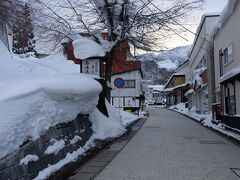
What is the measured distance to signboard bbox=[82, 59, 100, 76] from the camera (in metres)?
14.6

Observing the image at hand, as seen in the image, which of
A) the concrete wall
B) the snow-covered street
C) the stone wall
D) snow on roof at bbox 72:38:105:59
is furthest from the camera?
the concrete wall

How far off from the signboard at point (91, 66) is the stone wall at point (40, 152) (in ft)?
15.7

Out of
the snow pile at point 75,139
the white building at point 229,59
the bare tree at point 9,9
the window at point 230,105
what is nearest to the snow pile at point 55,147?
the snow pile at point 75,139

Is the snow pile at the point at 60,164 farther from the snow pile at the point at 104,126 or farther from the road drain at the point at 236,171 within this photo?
the road drain at the point at 236,171

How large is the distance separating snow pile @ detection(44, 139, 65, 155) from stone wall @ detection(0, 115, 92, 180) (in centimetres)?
7

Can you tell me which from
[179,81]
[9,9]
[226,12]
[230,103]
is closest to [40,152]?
[9,9]

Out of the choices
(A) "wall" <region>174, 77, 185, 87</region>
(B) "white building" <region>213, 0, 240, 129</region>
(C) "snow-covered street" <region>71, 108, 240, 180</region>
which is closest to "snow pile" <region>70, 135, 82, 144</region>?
(C) "snow-covered street" <region>71, 108, 240, 180</region>

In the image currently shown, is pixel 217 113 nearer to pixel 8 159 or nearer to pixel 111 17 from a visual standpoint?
pixel 111 17

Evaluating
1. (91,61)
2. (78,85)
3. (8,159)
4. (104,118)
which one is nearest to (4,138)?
(8,159)

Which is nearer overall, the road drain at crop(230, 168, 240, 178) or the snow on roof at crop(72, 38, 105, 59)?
the road drain at crop(230, 168, 240, 178)

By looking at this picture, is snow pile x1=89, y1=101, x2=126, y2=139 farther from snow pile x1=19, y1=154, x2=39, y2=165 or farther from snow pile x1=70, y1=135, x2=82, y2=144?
snow pile x1=19, y1=154, x2=39, y2=165

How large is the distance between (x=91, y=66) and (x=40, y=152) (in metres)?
8.42

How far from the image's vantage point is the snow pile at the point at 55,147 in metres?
7.01

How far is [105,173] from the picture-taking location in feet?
25.3
